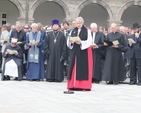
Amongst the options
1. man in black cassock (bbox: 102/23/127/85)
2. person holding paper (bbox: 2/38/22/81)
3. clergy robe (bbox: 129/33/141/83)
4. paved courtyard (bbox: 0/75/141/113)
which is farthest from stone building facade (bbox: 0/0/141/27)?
paved courtyard (bbox: 0/75/141/113)

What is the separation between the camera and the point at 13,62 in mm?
14062

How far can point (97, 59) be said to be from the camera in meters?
14.1

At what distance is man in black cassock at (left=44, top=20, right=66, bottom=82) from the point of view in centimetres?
1380

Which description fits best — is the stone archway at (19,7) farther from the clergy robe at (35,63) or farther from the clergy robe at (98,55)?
the clergy robe at (98,55)

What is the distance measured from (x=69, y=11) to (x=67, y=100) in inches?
650

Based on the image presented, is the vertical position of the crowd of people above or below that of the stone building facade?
below

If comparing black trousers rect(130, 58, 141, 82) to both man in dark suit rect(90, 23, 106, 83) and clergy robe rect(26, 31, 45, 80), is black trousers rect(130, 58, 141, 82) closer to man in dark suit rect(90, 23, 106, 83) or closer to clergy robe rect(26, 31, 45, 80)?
man in dark suit rect(90, 23, 106, 83)

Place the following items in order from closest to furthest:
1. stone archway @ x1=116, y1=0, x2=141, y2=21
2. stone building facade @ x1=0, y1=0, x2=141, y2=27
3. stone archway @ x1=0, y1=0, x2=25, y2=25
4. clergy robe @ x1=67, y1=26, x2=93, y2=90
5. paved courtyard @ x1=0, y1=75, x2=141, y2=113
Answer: paved courtyard @ x1=0, y1=75, x2=141, y2=113, clergy robe @ x1=67, y1=26, x2=93, y2=90, stone building facade @ x1=0, y1=0, x2=141, y2=27, stone archway @ x1=116, y1=0, x2=141, y2=21, stone archway @ x1=0, y1=0, x2=25, y2=25

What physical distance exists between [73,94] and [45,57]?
4.08 meters

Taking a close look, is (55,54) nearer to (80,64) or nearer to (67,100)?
(80,64)

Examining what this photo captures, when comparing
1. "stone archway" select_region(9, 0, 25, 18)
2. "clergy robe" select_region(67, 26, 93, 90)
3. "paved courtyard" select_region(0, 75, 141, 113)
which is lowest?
"paved courtyard" select_region(0, 75, 141, 113)

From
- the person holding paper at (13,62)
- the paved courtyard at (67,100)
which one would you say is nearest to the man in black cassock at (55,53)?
A: the person holding paper at (13,62)

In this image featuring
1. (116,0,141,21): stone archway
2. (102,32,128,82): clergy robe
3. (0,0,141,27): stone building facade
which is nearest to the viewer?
(102,32,128,82): clergy robe

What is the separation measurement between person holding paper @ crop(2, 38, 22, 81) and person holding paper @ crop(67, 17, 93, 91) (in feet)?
10.5
